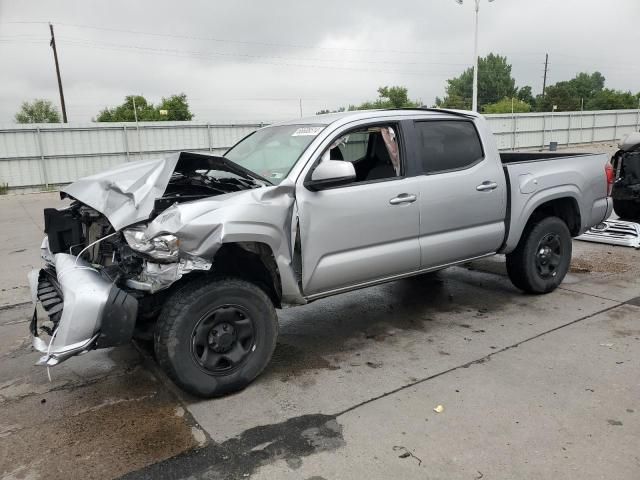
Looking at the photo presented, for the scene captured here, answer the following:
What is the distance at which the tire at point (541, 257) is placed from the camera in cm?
525

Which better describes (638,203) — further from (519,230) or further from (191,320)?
(191,320)

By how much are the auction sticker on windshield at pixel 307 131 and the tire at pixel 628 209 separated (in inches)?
255

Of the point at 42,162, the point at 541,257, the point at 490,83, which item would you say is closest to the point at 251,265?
the point at 541,257

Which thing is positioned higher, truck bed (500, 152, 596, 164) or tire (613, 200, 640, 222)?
truck bed (500, 152, 596, 164)

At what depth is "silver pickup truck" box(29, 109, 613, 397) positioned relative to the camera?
3.18m

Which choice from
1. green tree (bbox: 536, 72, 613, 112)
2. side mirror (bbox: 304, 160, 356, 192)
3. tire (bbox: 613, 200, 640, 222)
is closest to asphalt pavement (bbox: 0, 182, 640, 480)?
side mirror (bbox: 304, 160, 356, 192)

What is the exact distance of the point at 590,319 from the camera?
4758 mm

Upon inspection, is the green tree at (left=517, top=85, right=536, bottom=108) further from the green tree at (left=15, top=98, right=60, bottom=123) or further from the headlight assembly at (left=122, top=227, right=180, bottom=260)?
the headlight assembly at (left=122, top=227, right=180, bottom=260)

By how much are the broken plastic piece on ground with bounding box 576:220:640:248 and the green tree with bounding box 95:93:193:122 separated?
2298 inches

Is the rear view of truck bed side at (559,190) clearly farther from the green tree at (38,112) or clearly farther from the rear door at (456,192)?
the green tree at (38,112)

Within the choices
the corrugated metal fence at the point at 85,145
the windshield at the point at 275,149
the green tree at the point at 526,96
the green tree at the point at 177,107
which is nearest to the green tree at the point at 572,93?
the green tree at the point at 526,96

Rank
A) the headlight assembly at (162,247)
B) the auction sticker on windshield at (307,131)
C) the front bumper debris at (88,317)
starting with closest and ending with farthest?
the front bumper debris at (88,317)
the headlight assembly at (162,247)
the auction sticker on windshield at (307,131)

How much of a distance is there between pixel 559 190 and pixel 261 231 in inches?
134

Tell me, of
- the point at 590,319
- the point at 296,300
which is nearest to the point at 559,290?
the point at 590,319
